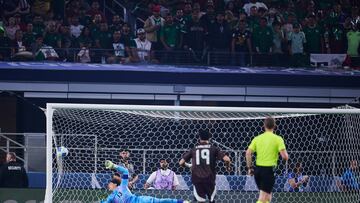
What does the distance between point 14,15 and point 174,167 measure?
5844mm

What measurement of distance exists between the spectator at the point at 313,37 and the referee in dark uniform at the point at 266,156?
9633 millimetres

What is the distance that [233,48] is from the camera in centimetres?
2541

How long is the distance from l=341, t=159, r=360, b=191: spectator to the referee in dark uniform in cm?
316

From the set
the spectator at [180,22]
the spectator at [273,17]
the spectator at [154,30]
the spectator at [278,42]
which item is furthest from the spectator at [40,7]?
the spectator at [278,42]

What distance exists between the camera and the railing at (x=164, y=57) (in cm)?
2514

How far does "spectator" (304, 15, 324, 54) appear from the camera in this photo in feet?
84.4

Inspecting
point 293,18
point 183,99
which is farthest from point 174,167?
point 293,18

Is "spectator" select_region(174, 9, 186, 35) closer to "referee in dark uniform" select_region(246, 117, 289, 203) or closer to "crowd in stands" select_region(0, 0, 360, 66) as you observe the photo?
"crowd in stands" select_region(0, 0, 360, 66)

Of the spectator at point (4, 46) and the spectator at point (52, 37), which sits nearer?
the spectator at point (4, 46)

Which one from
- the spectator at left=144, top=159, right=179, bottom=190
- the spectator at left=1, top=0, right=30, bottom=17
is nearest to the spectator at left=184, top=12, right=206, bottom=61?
the spectator at left=1, top=0, right=30, bottom=17

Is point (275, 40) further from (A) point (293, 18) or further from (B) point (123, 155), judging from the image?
(B) point (123, 155)

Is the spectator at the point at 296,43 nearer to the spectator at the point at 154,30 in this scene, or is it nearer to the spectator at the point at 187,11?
the spectator at the point at 187,11

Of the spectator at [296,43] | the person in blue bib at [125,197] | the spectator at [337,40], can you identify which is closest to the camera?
the person in blue bib at [125,197]

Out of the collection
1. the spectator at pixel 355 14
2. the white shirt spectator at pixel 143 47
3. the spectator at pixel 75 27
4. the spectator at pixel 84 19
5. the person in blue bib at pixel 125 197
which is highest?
the spectator at pixel 355 14
